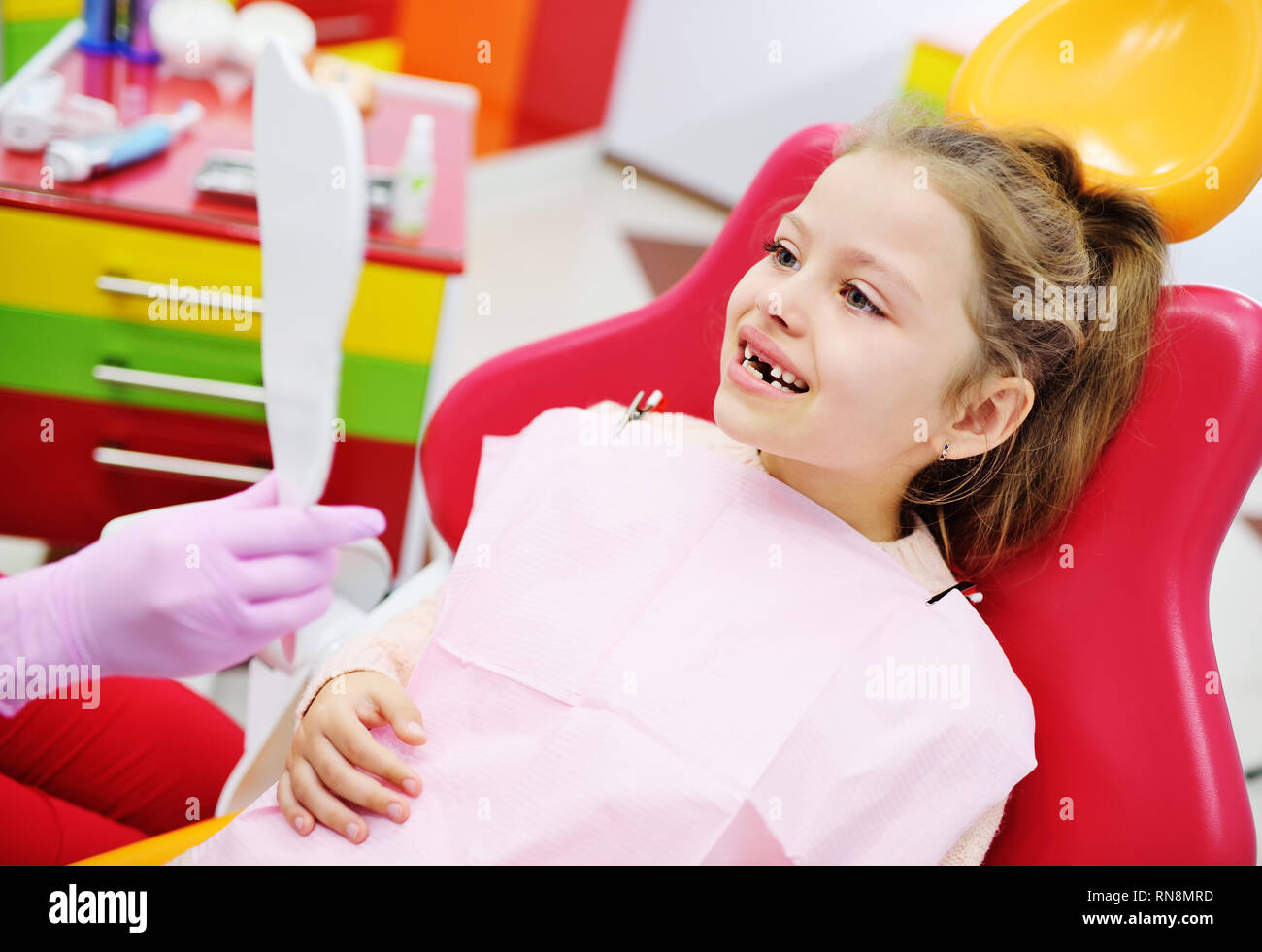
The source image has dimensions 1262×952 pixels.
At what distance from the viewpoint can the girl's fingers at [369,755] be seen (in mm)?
875

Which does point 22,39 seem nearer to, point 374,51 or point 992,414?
point 374,51

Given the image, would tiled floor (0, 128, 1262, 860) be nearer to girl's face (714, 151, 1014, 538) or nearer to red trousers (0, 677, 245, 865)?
girl's face (714, 151, 1014, 538)

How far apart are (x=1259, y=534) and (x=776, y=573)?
1.56 metres

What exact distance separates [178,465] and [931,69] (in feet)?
6.52

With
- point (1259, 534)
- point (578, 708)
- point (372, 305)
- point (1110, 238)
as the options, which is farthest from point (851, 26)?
point (578, 708)

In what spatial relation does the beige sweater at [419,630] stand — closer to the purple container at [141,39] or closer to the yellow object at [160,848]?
the yellow object at [160,848]

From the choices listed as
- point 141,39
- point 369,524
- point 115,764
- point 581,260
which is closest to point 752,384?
point 369,524

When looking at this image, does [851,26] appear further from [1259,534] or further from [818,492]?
[818,492]

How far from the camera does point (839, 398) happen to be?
0.88 m
